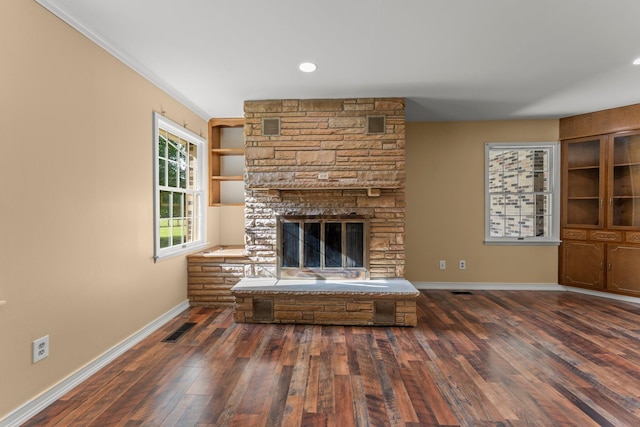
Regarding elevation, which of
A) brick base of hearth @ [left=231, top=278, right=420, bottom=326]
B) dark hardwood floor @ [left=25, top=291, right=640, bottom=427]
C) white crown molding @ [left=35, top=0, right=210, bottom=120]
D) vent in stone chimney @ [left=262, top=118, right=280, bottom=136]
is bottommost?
dark hardwood floor @ [left=25, top=291, right=640, bottom=427]

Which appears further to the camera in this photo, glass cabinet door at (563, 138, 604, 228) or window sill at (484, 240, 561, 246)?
window sill at (484, 240, 561, 246)

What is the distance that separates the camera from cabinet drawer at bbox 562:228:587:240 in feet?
13.9

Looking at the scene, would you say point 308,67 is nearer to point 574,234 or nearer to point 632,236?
point 574,234

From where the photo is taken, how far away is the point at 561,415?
181 cm

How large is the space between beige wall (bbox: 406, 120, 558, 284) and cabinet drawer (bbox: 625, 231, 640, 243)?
0.83 meters

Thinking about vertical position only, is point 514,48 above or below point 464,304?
above

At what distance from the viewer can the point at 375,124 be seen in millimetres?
3428

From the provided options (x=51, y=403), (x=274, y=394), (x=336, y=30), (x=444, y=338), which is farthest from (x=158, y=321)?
(x=336, y=30)

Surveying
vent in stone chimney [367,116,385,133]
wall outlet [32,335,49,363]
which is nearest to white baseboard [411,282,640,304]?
vent in stone chimney [367,116,385,133]

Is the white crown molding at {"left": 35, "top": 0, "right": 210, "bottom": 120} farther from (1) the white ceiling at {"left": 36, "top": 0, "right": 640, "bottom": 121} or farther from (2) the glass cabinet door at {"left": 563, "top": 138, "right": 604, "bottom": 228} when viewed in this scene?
(2) the glass cabinet door at {"left": 563, "top": 138, "right": 604, "bottom": 228}

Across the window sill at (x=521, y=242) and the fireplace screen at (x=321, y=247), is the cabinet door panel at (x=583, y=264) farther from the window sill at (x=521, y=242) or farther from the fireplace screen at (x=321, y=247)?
the fireplace screen at (x=321, y=247)

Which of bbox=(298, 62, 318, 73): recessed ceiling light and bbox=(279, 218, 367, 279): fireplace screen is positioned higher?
bbox=(298, 62, 318, 73): recessed ceiling light

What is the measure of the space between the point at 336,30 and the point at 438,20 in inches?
26.1

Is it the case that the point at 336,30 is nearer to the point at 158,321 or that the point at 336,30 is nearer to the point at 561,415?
the point at 561,415
